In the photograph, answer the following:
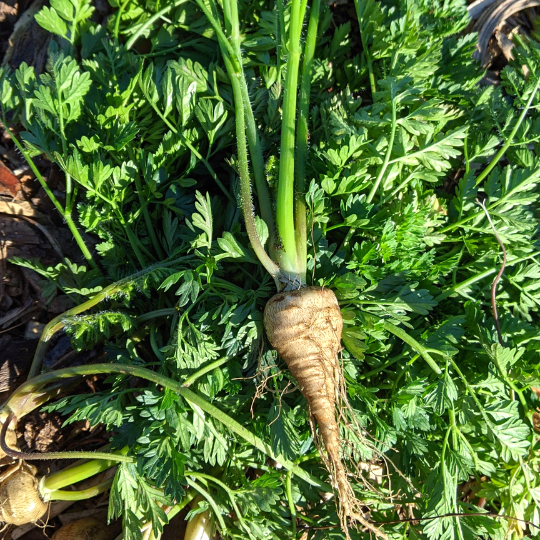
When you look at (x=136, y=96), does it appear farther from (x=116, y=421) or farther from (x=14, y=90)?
(x=116, y=421)

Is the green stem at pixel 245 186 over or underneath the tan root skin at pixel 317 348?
over

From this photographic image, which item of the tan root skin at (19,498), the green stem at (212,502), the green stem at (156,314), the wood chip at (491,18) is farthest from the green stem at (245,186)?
the wood chip at (491,18)

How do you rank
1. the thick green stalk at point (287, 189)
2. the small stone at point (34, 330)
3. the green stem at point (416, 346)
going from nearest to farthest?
1. the green stem at point (416, 346)
2. the thick green stalk at point (287, 189)
3. the small stone at point (34, 330)

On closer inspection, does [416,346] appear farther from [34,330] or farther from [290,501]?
[34,330]

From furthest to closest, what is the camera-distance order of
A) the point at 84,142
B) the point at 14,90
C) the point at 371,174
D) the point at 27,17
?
the point at 27,17
the point at 14,90
the point at 371,174
the point at 84,142

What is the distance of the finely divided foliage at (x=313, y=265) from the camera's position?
1696 millimetres

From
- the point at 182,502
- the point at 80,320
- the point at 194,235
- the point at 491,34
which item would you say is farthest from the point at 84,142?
the point at 491,34

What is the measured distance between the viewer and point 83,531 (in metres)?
1.90

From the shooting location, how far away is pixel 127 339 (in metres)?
1.86

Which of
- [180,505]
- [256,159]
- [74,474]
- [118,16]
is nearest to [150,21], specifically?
[118,16]

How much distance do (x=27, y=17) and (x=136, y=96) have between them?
877mm

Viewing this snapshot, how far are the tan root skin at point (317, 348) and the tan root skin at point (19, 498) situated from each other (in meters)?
1.03

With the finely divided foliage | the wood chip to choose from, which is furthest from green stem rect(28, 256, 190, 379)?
the wood chip

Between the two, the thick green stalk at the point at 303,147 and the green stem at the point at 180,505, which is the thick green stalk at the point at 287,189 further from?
the green stem at the point at 180,505
